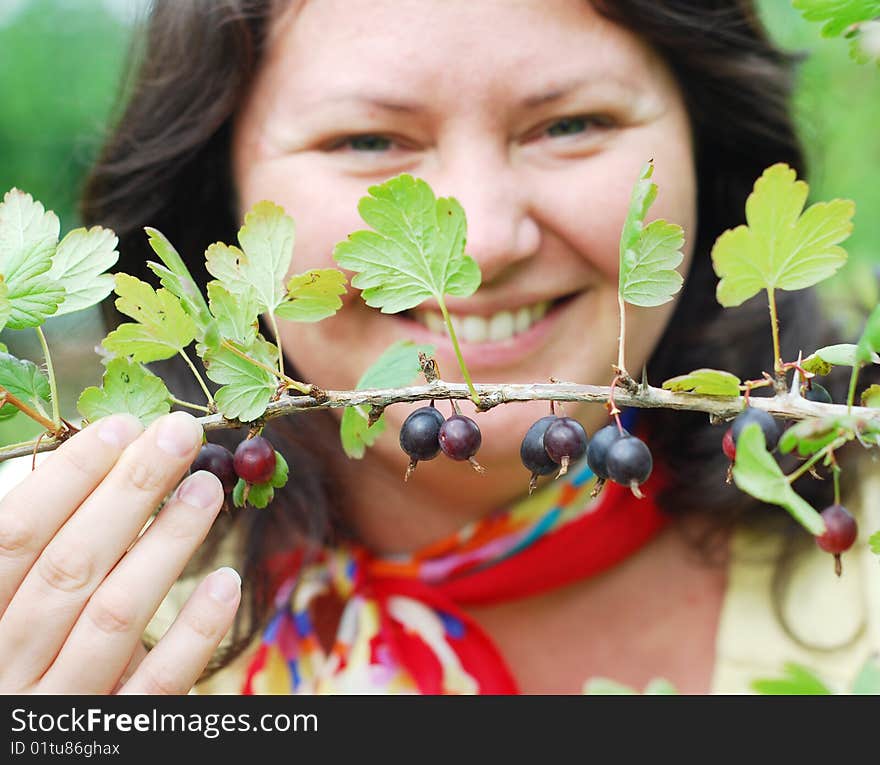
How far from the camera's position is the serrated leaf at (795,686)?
57 cm

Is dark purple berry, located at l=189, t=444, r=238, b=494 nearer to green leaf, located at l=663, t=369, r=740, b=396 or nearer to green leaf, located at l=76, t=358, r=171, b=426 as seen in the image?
green leaf, located at l=76, t=358, r=171, b=426

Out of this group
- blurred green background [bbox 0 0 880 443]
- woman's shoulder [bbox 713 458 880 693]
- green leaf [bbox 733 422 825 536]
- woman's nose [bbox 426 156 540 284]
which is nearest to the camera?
green leaf [bbox 733 422 825 536]

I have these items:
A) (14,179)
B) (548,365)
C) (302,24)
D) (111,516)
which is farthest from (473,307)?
(14,179)

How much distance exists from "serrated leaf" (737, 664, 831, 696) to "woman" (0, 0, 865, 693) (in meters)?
0.40

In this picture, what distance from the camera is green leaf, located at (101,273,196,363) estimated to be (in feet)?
1.78

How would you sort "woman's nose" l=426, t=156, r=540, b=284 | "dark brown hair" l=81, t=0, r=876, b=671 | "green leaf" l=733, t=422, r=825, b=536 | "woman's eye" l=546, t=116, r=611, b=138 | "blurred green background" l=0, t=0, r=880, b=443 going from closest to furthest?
"green leaf" l=733, t=422, r=825, b=536 < "woman's nose" l=426, t=156, r=540, b=284 < "woman's eye" l=546, t=116, r=611, b=138 < "dark brown hair" l=81, t=0, r=876, b=671 < "blurred green background" l=0, t=0, r=880, b=443

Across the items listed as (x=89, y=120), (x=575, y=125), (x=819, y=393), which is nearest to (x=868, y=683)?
(x=819, y=393)

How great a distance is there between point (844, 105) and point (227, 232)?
2502 millimetres

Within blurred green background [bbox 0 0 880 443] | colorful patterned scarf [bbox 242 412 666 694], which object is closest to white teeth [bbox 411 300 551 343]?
colorful patterned scarf [bbox 242 412 666 694]

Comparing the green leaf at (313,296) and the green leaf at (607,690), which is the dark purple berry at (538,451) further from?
the green leaf at (607,690)

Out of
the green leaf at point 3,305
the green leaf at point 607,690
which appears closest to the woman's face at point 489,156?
the green leaf at point 607,690

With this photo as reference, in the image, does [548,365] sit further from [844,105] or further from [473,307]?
[844,105]

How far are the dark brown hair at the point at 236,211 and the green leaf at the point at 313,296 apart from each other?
741 mm

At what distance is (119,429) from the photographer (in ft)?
2.05
